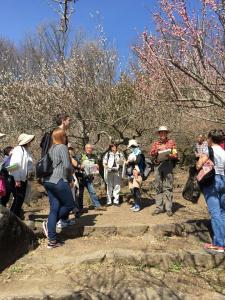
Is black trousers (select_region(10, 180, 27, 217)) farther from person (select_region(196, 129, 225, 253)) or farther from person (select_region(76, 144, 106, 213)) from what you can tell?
person (select_region(196, 129, 225, 253))

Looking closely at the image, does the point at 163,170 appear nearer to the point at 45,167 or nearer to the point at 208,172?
the point at 208,172

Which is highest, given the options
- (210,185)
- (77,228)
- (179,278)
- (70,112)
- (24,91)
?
(24,91)

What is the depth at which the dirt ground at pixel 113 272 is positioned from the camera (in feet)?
17.7

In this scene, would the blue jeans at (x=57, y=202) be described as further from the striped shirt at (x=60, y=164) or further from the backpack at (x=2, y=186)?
the backpack at (x=2, y=186)

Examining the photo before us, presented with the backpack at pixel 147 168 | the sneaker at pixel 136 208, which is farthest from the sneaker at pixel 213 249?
the backpack at pixel 147 168

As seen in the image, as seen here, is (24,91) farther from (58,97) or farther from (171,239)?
(171,239)

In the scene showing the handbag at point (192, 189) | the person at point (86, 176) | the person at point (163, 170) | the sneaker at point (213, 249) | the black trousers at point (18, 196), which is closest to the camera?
the sneaker at point (213, 249)

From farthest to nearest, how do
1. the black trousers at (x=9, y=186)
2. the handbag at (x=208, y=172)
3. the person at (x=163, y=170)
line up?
the person at (x=163, y=170), the black trousers at (x=9, y=186), the handbag at (x=208, y=172)

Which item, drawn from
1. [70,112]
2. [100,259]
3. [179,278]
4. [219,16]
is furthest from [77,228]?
[70,112]

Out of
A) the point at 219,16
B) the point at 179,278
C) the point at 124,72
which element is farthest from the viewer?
the point at 124,72

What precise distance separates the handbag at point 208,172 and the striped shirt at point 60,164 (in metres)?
2.05

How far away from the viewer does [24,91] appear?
50.1 feet

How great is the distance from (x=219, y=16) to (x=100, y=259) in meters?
3.71

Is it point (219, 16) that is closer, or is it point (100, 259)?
point (219, 16)
